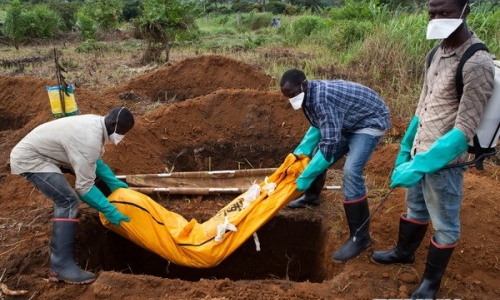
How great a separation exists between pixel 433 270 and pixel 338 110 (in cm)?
129

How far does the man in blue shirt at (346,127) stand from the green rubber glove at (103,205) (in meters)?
1.47

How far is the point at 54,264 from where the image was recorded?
3145 mm

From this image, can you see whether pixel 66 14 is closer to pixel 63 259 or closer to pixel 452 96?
pixel 63 259

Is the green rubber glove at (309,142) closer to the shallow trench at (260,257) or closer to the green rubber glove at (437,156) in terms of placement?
the shallow trench at (260,257)

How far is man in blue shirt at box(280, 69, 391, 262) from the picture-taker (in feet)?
10.3

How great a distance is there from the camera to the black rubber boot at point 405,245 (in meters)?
3.08

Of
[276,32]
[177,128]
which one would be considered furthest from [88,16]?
[177,128]

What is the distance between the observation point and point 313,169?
3.29 m

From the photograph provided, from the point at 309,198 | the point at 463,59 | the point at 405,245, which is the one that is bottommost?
the point at 309,198

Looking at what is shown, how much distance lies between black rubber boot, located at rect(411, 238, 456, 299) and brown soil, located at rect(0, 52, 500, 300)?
0.16 meters

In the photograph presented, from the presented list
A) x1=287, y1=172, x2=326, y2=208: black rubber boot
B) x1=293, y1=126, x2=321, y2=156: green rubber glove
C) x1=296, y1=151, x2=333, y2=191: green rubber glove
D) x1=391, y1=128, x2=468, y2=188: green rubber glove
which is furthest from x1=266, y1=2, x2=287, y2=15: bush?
x1=391, y1=128, x2=468, y2=188: green rubber glove

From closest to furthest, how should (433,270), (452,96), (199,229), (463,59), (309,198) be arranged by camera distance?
(463,59), (452,96), (433,270), (199,229), (309,198)

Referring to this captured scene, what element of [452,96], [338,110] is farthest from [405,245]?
[452,96]

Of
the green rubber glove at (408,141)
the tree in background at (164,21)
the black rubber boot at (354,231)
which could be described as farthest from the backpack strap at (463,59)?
the tree in background at (164,21)
